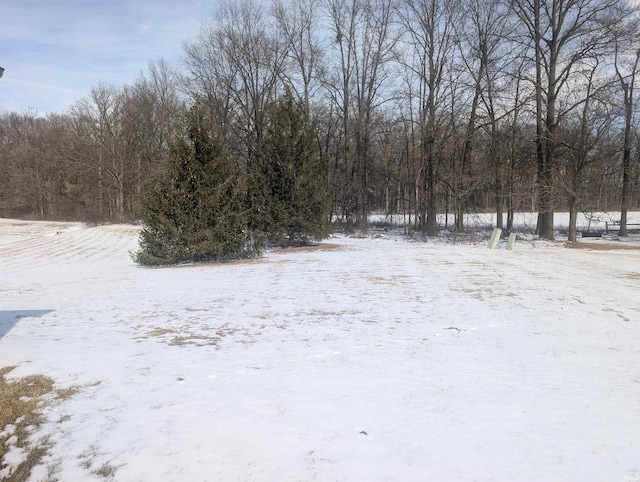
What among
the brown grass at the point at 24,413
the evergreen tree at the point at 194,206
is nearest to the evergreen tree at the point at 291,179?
the evergreen tree at the point at 194,206

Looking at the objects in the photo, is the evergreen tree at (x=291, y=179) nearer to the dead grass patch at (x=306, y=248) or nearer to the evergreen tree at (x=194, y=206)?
the dead grass patch at (x=306, y=248)

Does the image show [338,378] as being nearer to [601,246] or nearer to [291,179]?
[291,179]

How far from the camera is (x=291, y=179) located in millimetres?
18906

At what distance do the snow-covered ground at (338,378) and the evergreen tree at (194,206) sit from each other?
4556 millimetres

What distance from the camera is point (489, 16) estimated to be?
2753cm

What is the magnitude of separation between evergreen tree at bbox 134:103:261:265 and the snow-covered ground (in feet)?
14.9

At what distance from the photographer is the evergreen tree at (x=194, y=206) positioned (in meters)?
14.7

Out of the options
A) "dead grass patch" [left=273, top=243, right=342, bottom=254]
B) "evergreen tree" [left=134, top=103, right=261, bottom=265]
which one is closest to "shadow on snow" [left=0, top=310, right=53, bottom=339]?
"evergreen tree" [left=134, top=103, right=261, bottom=265]

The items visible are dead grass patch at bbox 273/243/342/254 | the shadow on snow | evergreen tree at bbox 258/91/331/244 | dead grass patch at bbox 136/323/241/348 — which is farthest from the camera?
dead grass patch at bbox 273/243/342/254

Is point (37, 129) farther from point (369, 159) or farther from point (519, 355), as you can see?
point (519, 355)

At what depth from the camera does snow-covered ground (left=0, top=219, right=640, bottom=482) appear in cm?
322

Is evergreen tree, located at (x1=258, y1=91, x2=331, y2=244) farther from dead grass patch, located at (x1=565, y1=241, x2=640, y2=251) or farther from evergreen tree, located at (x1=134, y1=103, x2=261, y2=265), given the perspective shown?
dead grass patch, located at (x1=565, y1=241, x2=640, y2=251)

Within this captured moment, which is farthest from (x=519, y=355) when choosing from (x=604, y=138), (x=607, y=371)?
(x=604, y=138)

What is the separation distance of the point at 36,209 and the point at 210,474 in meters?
53.4
